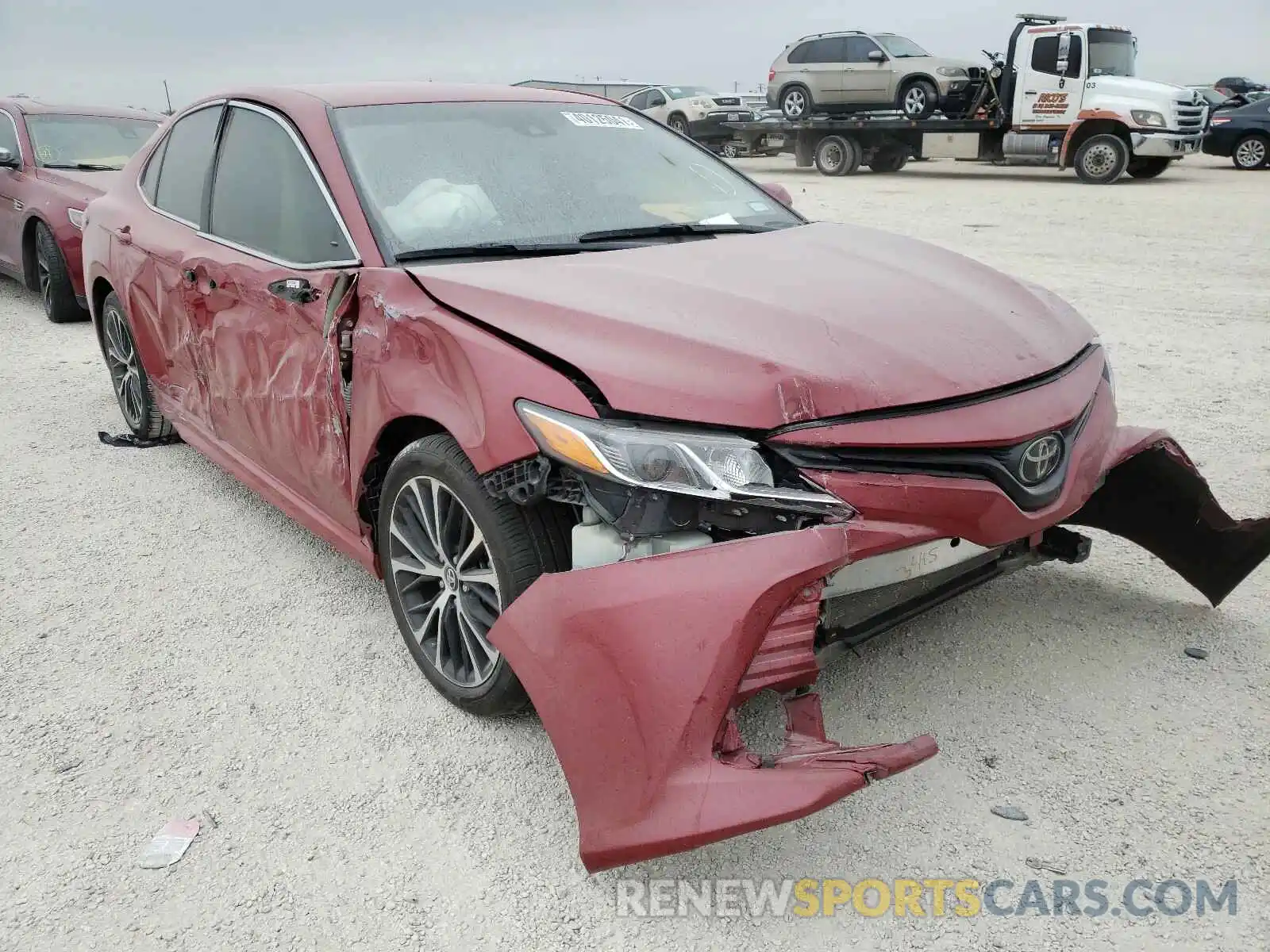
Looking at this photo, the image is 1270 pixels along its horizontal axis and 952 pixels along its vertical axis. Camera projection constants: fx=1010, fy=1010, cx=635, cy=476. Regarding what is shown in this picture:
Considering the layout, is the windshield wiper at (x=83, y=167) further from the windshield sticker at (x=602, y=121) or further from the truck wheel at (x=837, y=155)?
the truck wheel at (x=837, y=155)

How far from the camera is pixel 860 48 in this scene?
19328 millimetres

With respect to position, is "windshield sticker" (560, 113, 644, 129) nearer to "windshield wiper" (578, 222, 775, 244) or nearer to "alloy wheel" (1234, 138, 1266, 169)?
"windshield wiper" (578, 222, 775, 244)

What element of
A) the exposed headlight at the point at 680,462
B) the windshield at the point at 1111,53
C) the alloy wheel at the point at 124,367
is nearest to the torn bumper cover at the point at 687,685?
the exposed headlight at the point at 680,462

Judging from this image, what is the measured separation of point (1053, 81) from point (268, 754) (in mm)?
17607

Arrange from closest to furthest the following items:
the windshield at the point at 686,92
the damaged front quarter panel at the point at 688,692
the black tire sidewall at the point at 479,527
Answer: the damaged front quarter panel at the point at 688,692 < the black tire sidewall at the point at 479,527 < the windshield at the point at 686,92

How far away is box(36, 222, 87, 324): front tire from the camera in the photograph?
7.70m

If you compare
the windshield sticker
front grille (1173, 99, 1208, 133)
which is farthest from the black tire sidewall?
front grille (1173, 99, 1208, 133)

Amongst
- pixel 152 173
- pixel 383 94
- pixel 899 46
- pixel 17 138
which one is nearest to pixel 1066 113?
pixel 899 46

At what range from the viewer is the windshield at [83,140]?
8156 mm

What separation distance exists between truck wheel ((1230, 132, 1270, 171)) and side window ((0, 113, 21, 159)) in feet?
67.0

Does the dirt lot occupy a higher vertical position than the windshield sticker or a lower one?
lower

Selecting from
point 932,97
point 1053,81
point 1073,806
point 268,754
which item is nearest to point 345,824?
point 268,754

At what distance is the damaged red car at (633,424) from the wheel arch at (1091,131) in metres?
15.2

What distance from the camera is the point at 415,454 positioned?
2.64 metres
